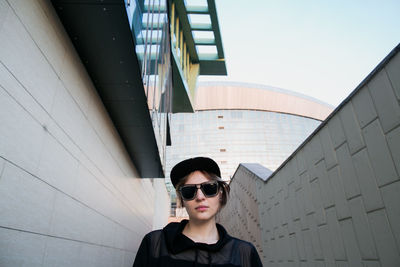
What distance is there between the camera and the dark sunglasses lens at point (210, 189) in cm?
151

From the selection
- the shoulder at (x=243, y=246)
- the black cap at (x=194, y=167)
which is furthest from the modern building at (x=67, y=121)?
the shoulder at (x=243, y=246)

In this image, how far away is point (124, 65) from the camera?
314cm

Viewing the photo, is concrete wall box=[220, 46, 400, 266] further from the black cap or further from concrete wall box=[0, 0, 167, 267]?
concrete wall box=[0, 0, 167, 267]

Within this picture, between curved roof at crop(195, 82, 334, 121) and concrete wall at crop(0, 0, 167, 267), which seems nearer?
concrete wall at crop(0, 0, 167, 267)

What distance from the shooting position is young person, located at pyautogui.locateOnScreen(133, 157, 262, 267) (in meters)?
1.42

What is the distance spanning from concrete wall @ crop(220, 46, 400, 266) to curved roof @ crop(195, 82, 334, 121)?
32.9 metres

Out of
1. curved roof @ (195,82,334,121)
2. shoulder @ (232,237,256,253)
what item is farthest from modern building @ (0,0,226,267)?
curved roof @ (195,82,334,121)

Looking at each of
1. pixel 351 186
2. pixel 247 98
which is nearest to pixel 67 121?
pixel 351 186

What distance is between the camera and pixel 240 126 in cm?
3688

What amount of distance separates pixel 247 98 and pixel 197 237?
3778 centimetres

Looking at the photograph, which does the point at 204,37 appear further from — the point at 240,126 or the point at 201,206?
the point at 240,126

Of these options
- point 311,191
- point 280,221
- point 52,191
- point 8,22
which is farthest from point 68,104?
point 280,221

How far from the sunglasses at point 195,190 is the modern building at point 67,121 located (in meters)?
1.17

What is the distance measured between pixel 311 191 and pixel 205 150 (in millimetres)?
31435
